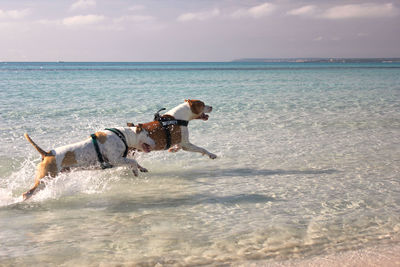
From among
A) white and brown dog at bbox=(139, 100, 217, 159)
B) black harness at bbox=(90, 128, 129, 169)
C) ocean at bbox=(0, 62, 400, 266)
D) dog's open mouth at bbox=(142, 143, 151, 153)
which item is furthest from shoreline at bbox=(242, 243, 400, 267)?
white and brown dog at bbox=(139, 100, 217, 159)

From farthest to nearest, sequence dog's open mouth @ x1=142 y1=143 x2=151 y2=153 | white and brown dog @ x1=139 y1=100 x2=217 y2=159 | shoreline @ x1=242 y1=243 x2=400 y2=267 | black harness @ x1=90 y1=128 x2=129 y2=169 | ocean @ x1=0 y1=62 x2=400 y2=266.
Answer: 1. white and brown dog @ x1=139 y1=100 x2=217 y2=159
2. dog's open mouth @ x1=142 y1=143 x2=151 y2=153
3. black harness @ x1=90 y1=128 x2=129 y2=169
4. ocean @ x1=0 y1=62 x2=400 y2=266
5. shoreline @ x1=242 y1=243 x2=400 y2=267

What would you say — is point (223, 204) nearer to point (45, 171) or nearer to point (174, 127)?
point (174, 127)

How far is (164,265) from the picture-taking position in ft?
9.59

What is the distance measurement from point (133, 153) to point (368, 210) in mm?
2893

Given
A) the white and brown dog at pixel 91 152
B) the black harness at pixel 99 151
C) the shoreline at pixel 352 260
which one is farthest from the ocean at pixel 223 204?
the black harness at pixel 99 151

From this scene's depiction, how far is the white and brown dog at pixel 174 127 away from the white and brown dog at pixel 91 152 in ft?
0.39

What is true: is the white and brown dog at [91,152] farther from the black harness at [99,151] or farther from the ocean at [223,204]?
the ocean at [223,204]

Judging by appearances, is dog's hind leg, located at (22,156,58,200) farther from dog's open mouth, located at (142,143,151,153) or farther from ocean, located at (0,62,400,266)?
dog's open mouth, located at (142,143,151,153)

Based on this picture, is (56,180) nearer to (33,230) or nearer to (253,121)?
(33,230)

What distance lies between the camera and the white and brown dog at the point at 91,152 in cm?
410

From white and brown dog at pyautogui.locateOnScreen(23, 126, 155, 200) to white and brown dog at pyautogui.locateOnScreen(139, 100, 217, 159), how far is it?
0.39 feet

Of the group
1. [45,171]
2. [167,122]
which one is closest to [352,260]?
[167,122]

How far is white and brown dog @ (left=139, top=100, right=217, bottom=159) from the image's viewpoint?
4.97m

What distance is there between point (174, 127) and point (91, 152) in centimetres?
124
